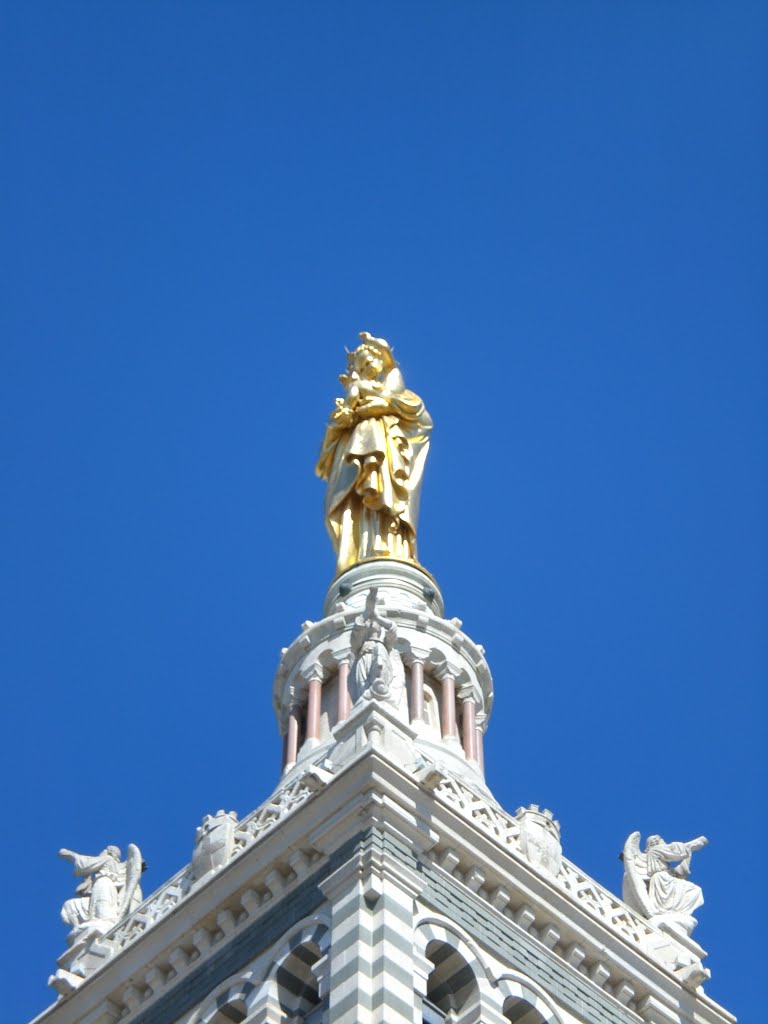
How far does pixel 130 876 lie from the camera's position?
46.3 meters

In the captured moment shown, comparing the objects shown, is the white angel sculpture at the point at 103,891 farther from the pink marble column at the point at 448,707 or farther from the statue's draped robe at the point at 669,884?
the statue's draped robe at the point at 669,884

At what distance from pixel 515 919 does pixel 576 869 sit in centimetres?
208

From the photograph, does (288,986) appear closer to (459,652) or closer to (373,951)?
(373,951)

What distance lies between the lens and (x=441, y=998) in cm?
4028

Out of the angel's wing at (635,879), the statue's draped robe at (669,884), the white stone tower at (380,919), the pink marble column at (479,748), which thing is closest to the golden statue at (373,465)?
the pink marble column at (479,748)

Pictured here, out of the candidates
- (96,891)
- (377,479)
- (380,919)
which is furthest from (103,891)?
(377,479)

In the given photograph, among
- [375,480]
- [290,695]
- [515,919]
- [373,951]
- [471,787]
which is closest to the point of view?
[373,951]

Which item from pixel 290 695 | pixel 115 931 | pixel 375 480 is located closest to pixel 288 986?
pixel 115 931

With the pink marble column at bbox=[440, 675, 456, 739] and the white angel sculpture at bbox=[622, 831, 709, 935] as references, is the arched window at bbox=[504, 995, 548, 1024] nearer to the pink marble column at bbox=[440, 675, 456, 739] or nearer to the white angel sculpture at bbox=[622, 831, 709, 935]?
the white angel sculpture at bbox=[622, 831, 709, 935]

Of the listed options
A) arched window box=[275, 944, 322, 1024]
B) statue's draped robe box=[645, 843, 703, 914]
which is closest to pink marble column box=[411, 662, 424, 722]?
statue's draped robe box=[645, 843, 703, 914]

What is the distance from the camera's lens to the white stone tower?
39656 mm

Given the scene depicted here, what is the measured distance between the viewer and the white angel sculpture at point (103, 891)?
45.2 metres

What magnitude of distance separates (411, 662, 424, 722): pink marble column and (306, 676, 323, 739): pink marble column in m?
1.62

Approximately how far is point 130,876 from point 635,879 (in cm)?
815
